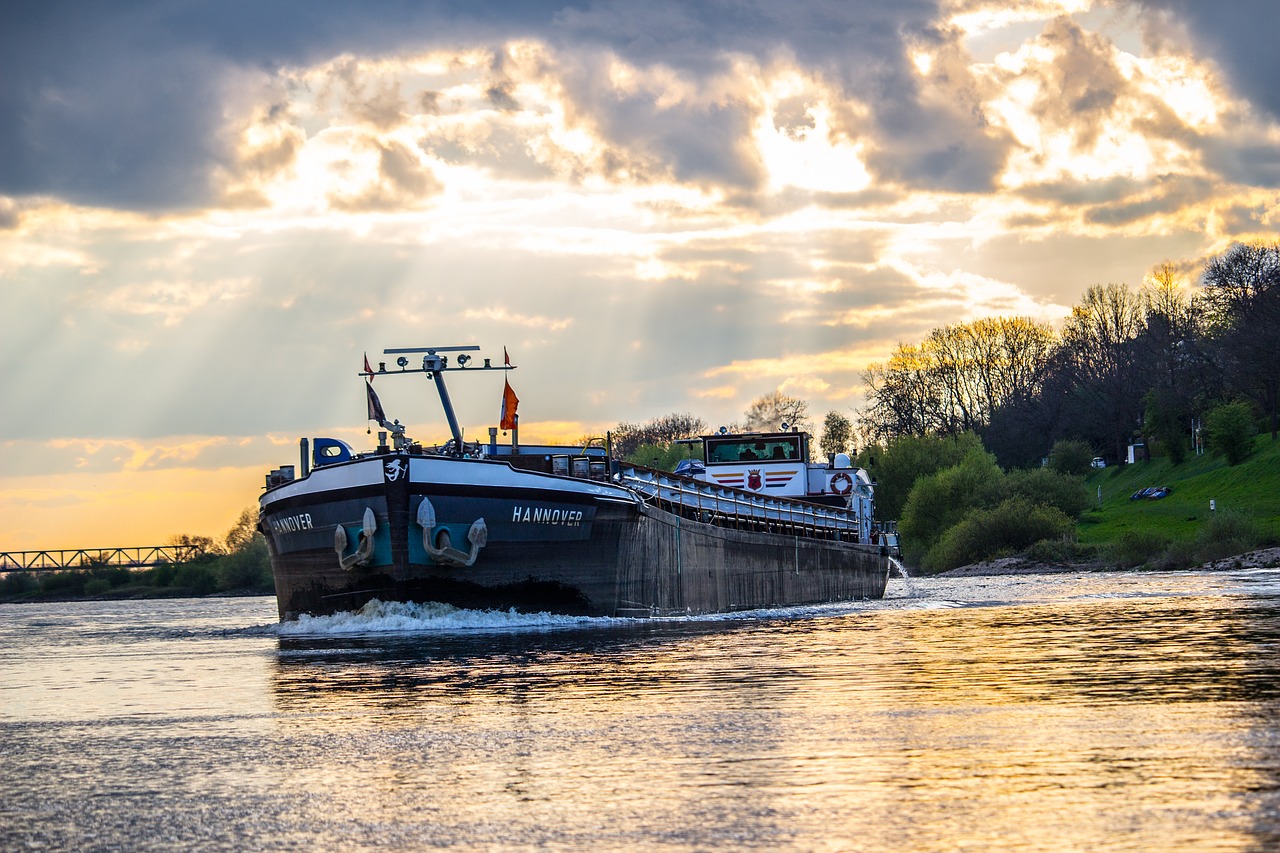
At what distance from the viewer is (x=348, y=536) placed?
3306 centimetres

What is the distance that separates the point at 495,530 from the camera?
106 feet

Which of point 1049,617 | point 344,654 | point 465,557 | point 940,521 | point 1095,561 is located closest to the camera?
point 344,654

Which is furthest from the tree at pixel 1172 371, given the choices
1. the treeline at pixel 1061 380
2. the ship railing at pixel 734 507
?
the ship railing at pixel 734 507

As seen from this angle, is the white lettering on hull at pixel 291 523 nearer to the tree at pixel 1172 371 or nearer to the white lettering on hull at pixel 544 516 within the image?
the white lettering on hull at pixel 544 516

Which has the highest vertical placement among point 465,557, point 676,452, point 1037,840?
point 676,452

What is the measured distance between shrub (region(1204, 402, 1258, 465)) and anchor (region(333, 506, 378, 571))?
8246cm

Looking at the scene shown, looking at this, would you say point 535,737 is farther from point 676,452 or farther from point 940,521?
point 676,452

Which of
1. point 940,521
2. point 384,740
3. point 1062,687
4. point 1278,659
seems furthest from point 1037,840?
point 940,521

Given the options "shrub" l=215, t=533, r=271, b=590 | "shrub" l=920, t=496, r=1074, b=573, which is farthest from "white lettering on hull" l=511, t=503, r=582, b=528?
→ "shrub" l=215, t=533, r=271, b=590

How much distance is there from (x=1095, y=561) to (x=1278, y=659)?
214 ft

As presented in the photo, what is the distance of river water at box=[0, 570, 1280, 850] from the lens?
10.3m

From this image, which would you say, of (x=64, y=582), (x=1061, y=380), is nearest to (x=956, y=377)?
(x=1061, y=380)

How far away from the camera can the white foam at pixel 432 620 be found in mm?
32625

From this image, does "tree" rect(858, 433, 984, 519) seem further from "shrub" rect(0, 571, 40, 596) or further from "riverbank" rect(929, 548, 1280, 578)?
"shrub" rect(0, 571, 40, 596)
